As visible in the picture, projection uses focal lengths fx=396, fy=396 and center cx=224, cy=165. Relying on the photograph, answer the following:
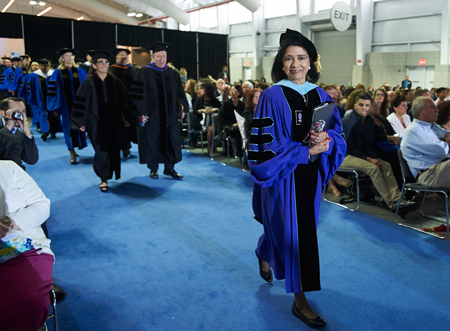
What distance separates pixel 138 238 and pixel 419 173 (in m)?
2.58

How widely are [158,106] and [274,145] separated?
3.22m

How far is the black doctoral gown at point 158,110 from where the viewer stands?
195 inches

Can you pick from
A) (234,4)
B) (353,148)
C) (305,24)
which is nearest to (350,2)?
(305,24)

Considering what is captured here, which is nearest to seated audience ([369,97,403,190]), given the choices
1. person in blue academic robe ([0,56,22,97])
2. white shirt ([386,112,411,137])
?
white shirt ([386,112,411,137])

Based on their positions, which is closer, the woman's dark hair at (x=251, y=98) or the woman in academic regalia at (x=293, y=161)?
the woman in academic regalia at (x=293, y=161)

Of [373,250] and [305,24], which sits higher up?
[305,24]

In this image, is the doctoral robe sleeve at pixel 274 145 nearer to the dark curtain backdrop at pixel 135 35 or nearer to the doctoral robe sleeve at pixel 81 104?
the doctoral robe sleeve at pixel 81 104

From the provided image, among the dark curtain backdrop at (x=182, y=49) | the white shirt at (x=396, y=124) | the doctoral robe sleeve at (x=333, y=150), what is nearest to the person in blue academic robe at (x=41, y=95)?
the white shirt at (x=396, y=124)

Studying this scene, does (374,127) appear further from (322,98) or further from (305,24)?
(305,24)

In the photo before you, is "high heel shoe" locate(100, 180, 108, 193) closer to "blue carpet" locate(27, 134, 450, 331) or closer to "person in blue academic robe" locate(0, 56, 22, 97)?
"blue carpet" locate(27, 134, 450, 331)

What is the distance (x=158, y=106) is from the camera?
5.02 meters

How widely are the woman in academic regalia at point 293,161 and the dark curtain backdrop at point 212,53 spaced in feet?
60.8

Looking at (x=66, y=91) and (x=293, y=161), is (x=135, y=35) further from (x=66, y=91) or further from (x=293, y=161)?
(x=293, y=161)

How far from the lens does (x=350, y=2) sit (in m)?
14.6
